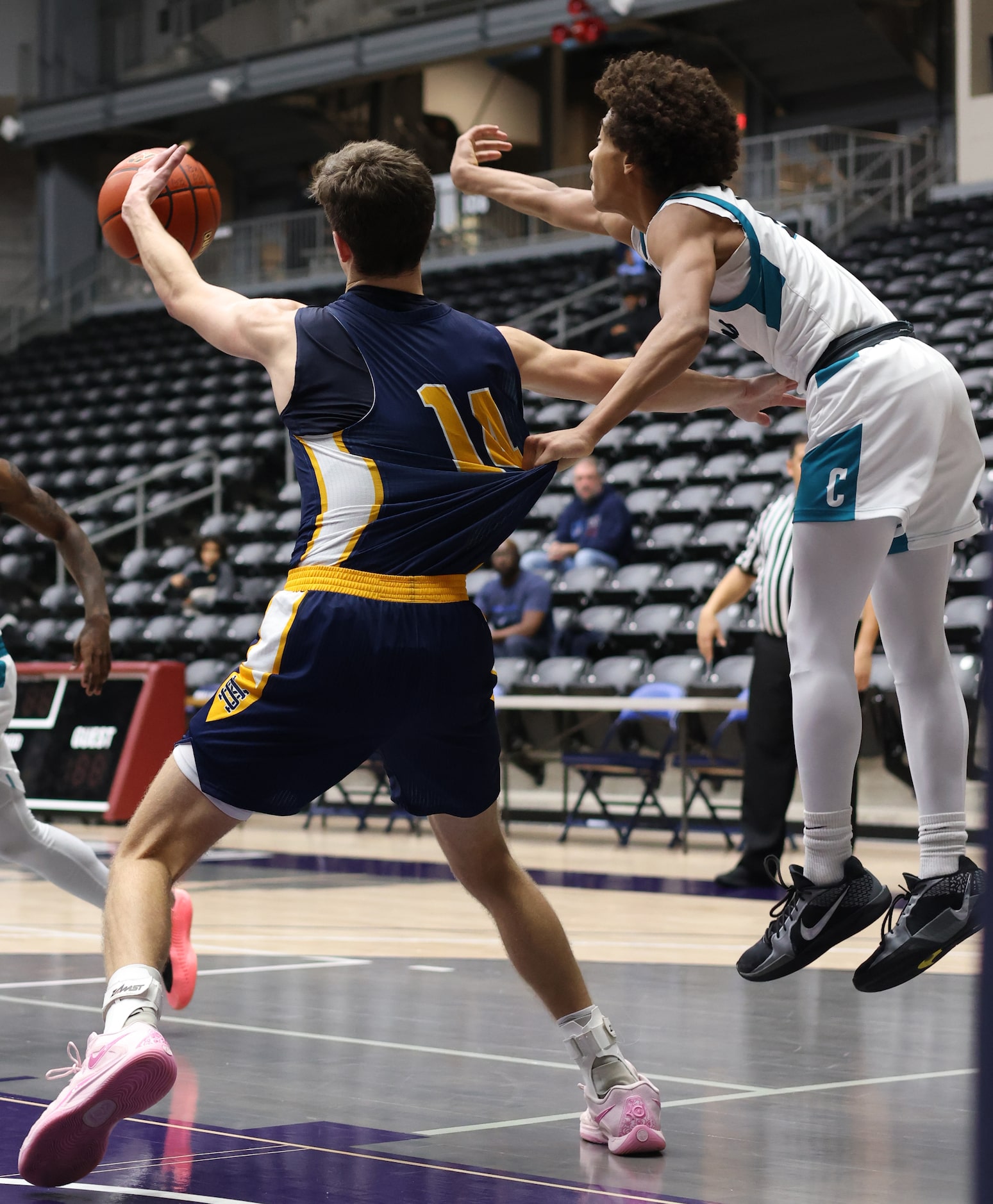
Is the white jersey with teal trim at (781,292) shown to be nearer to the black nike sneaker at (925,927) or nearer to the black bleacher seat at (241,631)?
the black nike sneaker at (925,927)

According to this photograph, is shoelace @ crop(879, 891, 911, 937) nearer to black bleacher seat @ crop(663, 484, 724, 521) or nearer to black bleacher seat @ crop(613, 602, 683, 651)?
black bleacher seat @ crop(613, 602, 683, 651)

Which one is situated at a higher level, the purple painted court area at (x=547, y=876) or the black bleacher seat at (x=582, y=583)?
the black bleacher seat at (x=582, y=583)

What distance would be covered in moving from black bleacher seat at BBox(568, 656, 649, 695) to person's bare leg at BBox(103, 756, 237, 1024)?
7726 mm

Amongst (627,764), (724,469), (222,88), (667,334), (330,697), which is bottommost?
(627,764)

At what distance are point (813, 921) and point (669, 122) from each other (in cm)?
163

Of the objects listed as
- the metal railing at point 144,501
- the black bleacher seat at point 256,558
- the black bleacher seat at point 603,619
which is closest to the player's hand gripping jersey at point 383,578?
the black bleacher seat at point 603,619

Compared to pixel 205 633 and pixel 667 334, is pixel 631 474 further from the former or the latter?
pixel 667 334

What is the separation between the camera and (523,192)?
394cm

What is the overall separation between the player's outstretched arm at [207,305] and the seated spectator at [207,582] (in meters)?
10.5

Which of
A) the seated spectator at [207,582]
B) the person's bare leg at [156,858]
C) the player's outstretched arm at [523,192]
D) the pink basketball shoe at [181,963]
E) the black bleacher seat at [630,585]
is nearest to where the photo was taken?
the person's bare leg at [156,858]

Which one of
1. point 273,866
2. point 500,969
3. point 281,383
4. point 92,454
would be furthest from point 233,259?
point 281,383

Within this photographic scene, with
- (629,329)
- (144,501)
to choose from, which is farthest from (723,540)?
(144,501)

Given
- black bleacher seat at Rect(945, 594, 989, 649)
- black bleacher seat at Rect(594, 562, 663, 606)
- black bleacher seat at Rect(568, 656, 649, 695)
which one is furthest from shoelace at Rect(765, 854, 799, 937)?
black bleacher seat at Rect(594, 562, 663, 606)

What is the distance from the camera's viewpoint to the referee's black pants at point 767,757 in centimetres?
782
